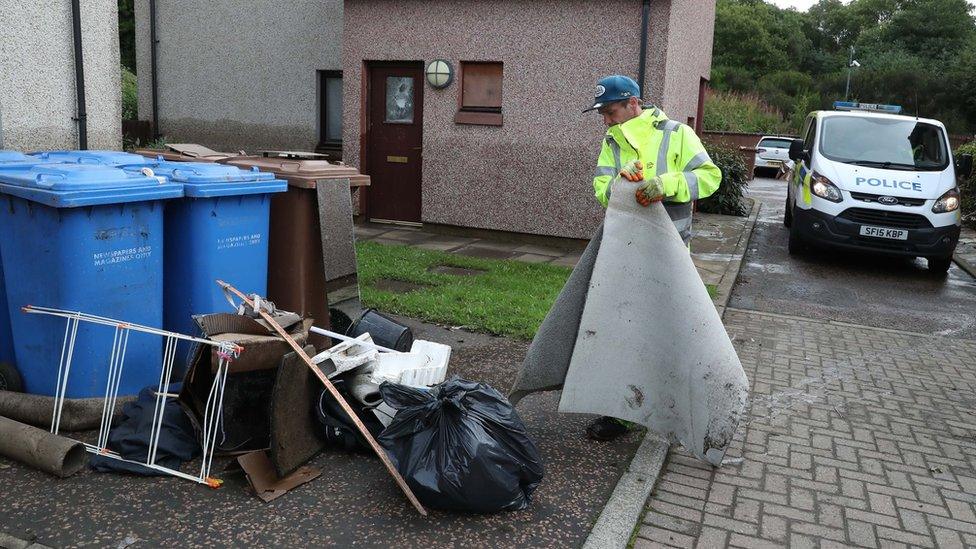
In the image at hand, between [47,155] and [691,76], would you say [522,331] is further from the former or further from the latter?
[691,76]

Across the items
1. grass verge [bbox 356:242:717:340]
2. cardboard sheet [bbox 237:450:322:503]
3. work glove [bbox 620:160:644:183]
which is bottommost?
cardboard sheet [bbox 237:450:322:503]

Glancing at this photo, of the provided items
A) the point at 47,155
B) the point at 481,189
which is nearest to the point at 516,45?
the point at 481,189

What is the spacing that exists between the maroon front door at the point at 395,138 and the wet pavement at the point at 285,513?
24.9 feet

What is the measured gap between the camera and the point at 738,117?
31.3 meters

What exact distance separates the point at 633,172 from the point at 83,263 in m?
2.60

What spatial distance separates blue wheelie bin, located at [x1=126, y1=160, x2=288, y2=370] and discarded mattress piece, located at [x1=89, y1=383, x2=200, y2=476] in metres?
0.60

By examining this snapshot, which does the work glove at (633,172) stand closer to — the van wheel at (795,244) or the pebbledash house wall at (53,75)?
the pebbledash house wall at (53,75)

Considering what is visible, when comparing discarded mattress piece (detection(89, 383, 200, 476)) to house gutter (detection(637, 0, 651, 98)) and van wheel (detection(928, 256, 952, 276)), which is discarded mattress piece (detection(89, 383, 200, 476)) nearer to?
house gutter (detection(637, 0, 651, 98))

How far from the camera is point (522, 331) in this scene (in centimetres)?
599

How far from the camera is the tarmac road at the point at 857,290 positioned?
25.0 ft

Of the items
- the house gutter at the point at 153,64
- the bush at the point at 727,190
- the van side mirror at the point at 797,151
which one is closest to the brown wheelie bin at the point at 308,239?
the van side mirror at the point at 797,151

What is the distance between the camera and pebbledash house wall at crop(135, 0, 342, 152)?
455 inches

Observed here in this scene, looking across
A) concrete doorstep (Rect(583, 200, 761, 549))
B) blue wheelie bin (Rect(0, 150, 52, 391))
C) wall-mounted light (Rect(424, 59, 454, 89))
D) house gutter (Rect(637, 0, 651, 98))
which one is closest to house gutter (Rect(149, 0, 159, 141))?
wall-mounted light (Rect(424, 59, 454, 89))

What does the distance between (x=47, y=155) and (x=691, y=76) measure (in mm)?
9871
